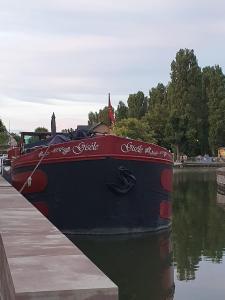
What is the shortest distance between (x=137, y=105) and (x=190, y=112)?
21.6 meters

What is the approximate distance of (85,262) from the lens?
498 cm

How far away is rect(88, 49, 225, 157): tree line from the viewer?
91000mm

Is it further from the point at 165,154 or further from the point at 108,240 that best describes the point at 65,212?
the point at 165,154

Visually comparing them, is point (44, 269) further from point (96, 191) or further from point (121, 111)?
point (121, 111)

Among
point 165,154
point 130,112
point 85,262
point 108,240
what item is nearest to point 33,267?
point 85,262

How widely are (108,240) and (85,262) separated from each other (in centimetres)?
956

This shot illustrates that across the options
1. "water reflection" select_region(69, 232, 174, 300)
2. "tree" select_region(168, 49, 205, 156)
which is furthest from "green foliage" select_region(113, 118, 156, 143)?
"water reflection" select_region(69, 232, 174, 300)

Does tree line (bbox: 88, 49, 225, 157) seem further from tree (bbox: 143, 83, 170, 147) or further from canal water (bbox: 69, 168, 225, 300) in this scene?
canal water (bbox: 69, 168, 225, 300)

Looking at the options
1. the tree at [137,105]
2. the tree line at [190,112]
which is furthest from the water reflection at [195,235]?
the tree at [137,105]

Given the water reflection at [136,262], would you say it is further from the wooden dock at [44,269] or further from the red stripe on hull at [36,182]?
the wooden dock at [44,269]

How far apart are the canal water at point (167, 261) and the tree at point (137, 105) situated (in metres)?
92.5

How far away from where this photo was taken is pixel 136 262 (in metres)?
12.3

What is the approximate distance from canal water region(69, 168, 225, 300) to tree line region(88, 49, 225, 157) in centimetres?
7122

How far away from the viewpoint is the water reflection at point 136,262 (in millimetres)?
9977
